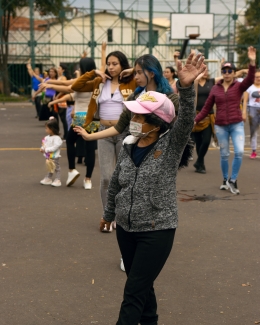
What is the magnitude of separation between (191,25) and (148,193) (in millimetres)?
28343

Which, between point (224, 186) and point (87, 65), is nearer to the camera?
point (87, 65)

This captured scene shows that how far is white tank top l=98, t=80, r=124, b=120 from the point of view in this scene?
665 centimetres

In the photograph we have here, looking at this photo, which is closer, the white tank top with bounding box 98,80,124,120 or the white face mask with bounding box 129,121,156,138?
the white face mask with bounding box 129,121,156,138

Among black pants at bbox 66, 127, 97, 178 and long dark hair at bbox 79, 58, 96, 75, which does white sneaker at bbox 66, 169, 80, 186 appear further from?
long dark hair at bbox 79, 58, 96, 75

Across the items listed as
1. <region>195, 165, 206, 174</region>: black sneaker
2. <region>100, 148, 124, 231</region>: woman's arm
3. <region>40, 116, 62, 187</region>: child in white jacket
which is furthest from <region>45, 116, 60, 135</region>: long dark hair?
<region>100, 148, 124, 231</region>: woman's arm

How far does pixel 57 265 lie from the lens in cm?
575

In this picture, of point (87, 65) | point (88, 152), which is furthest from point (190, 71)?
point (88, 152)

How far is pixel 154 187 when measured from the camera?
12.5 feet

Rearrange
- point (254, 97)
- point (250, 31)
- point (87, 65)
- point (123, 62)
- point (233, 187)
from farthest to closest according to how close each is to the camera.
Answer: point (250, 31) < point (254, 97) < point (233, 187) < point (87, 65) < point (123, 62)

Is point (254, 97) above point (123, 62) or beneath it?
beneath

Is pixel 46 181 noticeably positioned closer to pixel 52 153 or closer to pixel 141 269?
pixel 52 153

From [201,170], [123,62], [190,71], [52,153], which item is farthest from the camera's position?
[201,170]

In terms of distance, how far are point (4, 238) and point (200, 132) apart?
18.7 feet

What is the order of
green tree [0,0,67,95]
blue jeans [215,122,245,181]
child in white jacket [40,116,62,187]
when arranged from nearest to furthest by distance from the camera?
blue jeans [215,122,245,181] < child in white jacket [40,116,62,187] < green tree [0,0,67,95]
